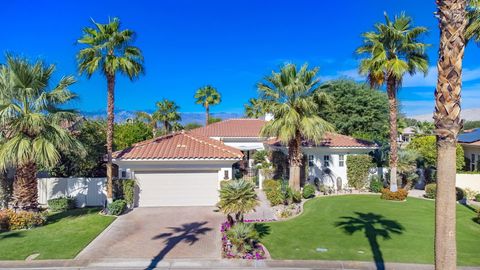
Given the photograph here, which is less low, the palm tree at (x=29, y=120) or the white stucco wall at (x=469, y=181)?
the palm tree at (x=29, y=120)

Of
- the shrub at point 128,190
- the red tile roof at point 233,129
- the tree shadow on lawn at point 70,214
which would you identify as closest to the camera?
the tree shadow on lawn at point 70,214

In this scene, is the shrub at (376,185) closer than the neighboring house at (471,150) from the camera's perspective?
Yes

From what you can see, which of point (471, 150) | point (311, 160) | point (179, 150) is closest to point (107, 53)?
point (179, 150)

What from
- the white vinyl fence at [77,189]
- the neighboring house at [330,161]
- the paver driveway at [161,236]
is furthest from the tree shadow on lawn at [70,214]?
the neighboring house at [330,161]

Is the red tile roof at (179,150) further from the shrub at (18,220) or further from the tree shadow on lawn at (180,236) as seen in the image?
the shrub at (18,220)

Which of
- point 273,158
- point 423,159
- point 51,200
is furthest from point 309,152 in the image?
point 51,200

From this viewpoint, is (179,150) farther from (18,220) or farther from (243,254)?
(243,254)

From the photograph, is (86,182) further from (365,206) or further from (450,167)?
(450,167)
